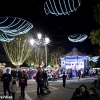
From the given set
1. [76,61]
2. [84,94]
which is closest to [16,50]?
[76,61]

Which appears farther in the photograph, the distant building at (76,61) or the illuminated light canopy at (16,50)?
the illuminated light canopy at (16,50)

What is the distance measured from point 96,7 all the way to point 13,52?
107 ft

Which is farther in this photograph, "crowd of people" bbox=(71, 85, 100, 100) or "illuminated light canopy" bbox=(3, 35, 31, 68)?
"illuminated light canopy" bbox=(3, 35, 31, 68)

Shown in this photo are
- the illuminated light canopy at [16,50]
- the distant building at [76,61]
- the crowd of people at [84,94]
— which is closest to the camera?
the crowd of people at [84,94]

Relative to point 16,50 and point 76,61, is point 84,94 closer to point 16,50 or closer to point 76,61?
point 76,61

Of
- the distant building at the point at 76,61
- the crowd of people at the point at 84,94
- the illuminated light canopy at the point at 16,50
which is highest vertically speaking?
the illuminated light canopy at the point at 16,50

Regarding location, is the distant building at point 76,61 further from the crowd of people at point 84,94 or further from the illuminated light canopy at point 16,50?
the crowd of people at point 84,94

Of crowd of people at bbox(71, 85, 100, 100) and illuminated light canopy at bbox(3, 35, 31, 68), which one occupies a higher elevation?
illuminated light canopy at bbox(3, 35, 31, 68)

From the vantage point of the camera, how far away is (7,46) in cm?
4603

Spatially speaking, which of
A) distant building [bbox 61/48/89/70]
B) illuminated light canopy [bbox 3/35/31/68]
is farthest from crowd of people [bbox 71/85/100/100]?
illuminated light canopy [bbox 3/35/31/68]

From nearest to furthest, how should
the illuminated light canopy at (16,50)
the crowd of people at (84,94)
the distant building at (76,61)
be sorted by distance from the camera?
1. the crowd of people at (84,94)
2. the distant building at (76,61)
3. the illuminated light canopy at (16,50)

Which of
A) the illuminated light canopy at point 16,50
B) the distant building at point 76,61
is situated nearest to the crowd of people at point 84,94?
the distant building at point 76,61

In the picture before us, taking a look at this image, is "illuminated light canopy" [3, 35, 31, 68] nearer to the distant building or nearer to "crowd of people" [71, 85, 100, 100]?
the distant building

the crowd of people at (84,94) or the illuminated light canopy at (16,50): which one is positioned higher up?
the illuminated light canopy at (16,50)
